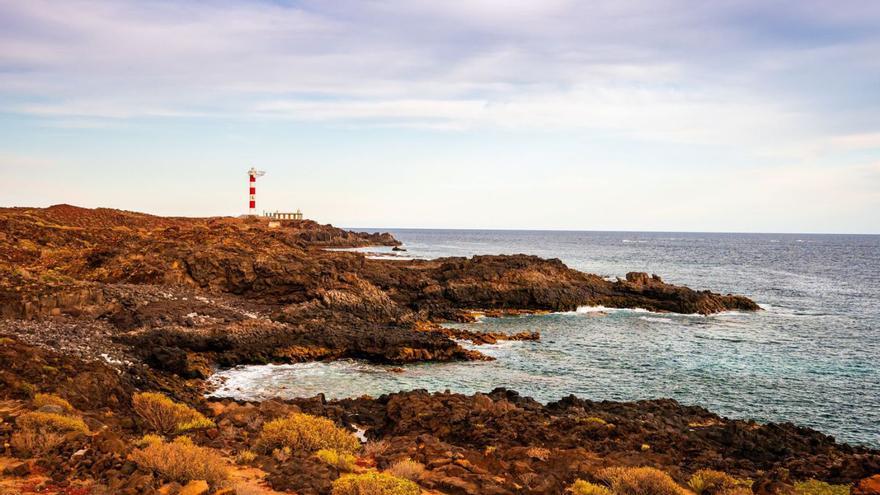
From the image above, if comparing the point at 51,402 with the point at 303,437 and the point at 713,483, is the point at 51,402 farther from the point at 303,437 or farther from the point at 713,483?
the point at 713,483

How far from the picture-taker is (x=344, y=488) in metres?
10.8

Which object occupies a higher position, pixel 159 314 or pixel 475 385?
pixel 159 314

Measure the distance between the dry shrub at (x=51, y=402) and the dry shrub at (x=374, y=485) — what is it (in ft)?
25.2

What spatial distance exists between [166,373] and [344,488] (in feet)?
62.8

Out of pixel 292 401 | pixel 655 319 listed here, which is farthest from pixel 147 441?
pixel 655 319

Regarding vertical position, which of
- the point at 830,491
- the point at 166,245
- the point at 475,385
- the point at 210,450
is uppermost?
the point at 166,245

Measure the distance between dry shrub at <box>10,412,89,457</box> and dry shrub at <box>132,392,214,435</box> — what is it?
2.60 meters

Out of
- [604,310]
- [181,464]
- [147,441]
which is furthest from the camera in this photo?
[604,310]

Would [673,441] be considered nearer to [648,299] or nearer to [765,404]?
[765,404]

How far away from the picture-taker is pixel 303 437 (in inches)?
557

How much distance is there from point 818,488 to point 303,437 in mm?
12868

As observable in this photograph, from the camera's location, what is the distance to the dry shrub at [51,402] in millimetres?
14055

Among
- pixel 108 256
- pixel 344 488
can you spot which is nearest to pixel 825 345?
pixel 344 488

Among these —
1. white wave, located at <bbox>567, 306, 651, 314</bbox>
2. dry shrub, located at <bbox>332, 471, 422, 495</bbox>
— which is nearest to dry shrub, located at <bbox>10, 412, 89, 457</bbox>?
dry shrub, located at <bbox>332, 471, 422, 495</bbox>
